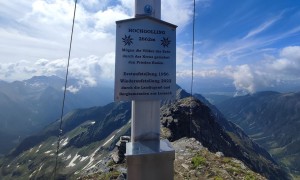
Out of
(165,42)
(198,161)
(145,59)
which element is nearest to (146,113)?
(145,59)

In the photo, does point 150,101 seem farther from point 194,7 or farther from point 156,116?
point 194,7

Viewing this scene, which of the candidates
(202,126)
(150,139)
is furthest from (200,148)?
(202,126)

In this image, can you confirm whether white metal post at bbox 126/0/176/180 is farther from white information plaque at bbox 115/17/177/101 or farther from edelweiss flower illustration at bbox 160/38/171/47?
edelweiss flower illustration at bbox 160/38/171/47

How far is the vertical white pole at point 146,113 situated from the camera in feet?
28.2

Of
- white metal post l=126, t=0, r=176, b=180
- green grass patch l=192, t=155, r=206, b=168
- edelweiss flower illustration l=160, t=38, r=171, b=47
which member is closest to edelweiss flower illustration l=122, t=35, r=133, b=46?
white metal post l=126, t=0, r=176, b=180

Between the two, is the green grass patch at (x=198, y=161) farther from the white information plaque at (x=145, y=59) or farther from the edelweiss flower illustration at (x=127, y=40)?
the edelweiss flower illustration at (x=127, y=40)

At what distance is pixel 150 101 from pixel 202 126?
9370 cm

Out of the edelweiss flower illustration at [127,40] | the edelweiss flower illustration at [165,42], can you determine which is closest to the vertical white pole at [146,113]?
the edelweiss flower illustration at [165,42]

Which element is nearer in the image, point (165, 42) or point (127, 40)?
point (127, 40)

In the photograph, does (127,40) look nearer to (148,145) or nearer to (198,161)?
(148,145)

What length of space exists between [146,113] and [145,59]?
5.19ft

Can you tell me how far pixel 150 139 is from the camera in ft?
29.3

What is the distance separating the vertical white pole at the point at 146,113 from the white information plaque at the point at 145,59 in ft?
0.98

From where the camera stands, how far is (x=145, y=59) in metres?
8.39
